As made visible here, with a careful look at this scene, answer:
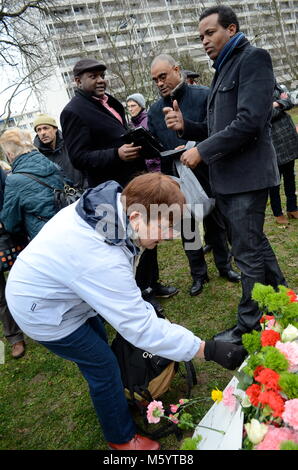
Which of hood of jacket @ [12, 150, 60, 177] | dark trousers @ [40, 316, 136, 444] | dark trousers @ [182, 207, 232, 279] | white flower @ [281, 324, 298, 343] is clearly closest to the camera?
white flower @ [281, 324, 298, 343]

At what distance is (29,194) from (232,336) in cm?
181

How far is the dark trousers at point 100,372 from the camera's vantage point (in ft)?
5.48

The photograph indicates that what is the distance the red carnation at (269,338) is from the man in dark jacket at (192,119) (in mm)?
1753

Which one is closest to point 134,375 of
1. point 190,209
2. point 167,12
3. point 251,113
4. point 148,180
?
point 148,180

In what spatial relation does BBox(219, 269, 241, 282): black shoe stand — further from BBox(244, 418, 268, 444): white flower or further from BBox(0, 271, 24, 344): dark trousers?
BBox(244, 418, 268, 444): white flower

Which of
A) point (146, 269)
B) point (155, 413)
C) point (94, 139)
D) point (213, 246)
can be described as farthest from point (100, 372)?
point (213, 246)

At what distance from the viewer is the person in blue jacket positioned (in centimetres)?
268

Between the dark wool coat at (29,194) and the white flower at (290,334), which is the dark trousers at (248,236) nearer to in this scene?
the white flower at (290,334)

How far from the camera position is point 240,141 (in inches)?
77.7

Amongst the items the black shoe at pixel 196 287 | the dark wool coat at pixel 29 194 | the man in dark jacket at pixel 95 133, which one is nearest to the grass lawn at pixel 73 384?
the black shoe at pixel 196 287

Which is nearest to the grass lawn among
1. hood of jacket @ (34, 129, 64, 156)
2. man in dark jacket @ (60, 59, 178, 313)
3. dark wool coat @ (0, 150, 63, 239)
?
dark wool coat @ (0, 150, 63, 239)

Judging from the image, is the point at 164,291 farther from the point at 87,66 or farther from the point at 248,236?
the point at 87,66

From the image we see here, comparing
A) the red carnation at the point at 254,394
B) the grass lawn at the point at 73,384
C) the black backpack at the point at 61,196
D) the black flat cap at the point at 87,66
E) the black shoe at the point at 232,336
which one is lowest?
the grass lawn at the point at 73,384

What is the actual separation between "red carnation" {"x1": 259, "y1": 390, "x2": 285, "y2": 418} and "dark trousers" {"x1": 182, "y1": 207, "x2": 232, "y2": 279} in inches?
86.9
